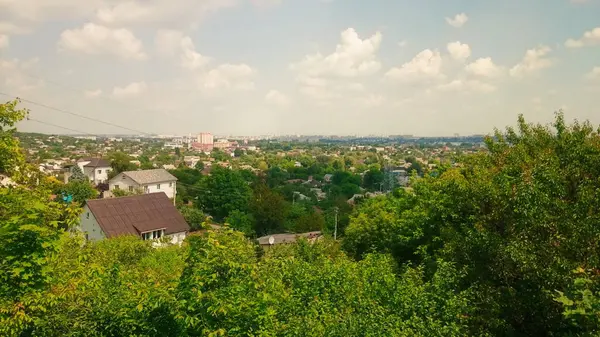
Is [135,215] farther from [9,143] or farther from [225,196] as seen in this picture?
[9,143]

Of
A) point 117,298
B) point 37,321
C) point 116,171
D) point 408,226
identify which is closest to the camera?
point 37,321

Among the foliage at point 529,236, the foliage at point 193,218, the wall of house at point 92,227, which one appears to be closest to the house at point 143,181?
the foliage at point 193,218

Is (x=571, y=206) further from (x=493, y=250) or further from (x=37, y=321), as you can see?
(x=37, y=321)

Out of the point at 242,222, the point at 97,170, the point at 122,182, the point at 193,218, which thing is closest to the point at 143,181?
the point at 122,182

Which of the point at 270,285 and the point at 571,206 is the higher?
the point at 571,206

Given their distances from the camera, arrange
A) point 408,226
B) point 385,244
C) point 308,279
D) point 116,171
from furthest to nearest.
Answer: point 116,171
point 385,244
point 408,226
point 308,279

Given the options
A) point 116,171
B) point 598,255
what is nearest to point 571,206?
point 598,255
